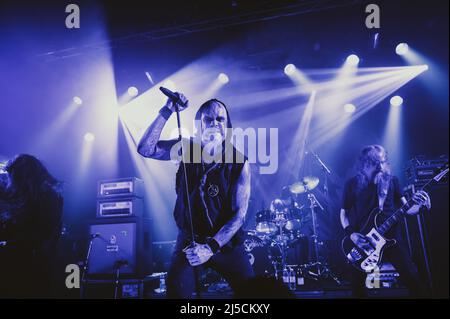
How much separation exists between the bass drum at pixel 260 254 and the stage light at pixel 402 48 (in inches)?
166

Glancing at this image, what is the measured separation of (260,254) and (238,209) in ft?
12.5

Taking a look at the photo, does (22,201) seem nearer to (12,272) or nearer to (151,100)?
(12,272)

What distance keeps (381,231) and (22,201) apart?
405 centimetres

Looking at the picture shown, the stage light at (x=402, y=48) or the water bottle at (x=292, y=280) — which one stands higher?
the stage light at (x=402, y=48)

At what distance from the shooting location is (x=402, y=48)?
210 inches

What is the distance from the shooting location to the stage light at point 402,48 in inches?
207

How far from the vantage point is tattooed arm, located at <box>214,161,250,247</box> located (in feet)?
7.32

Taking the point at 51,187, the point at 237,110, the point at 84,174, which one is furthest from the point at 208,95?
the point at 51,187

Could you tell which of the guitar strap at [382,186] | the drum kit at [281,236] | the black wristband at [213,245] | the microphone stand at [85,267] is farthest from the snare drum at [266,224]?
the black wristband at [213,245]

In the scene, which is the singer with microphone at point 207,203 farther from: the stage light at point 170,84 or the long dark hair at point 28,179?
the stage light at point 170,84

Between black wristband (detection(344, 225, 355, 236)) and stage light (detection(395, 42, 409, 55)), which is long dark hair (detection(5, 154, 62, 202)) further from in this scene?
stage light (detection(395, 42, 409, 55))

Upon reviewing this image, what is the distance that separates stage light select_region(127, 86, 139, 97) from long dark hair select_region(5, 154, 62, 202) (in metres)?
3.18
